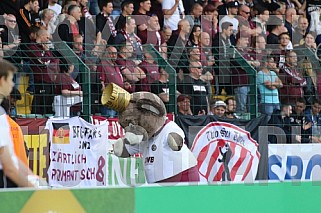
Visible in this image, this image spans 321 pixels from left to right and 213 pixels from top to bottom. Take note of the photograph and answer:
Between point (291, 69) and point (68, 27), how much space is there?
345 cm

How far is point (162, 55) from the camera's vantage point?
1270 cm

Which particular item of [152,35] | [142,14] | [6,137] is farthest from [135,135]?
[142,14]

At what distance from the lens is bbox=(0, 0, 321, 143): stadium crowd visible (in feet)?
38.1

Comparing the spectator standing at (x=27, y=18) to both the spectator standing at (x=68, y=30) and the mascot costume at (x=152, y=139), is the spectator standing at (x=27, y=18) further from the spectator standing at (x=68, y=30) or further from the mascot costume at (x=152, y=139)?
the mascot costume at (x=152, y=139)

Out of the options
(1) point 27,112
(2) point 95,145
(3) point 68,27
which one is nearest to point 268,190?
(2) point 95,145

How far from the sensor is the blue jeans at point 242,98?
12.7m

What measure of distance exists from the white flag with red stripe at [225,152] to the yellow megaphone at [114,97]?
9.41 feet

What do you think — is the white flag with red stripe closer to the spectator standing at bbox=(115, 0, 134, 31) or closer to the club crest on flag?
the club crest on flag

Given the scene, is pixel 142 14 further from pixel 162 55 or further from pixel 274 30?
pixel 274 30

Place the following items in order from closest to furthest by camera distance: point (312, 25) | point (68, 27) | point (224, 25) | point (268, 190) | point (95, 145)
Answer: point (268, 190)
point (95, 145)
point (68, 27)
point (224, 25)
point (312, 25)

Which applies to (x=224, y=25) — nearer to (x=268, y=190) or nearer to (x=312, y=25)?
(x=312, y=25)

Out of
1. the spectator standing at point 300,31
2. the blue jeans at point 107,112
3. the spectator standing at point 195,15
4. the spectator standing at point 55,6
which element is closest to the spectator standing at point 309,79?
the spectator standing at point 195,15

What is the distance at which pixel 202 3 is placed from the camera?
15523 millimetres

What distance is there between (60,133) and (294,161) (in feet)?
10.4
